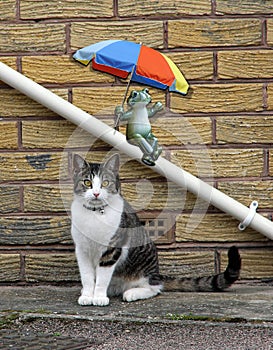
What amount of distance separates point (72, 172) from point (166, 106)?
84 cm

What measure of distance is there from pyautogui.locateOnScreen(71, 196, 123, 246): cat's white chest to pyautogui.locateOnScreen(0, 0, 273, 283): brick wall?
1.76ft

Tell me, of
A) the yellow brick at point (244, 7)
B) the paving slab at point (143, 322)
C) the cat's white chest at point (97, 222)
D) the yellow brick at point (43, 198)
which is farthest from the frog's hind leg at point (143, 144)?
the yellow brick at point (244, 7)

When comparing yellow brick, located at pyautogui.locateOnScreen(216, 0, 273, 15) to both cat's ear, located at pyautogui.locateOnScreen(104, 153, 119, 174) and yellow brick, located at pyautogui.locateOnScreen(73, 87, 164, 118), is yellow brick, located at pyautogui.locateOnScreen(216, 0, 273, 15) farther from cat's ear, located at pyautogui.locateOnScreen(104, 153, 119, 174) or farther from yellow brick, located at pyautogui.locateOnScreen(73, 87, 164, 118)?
cat's ear, located at pyautogui.locateOnScreen(104, 153, 119, 174)

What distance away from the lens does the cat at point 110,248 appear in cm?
421

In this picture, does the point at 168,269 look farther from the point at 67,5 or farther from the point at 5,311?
the point at 67,5

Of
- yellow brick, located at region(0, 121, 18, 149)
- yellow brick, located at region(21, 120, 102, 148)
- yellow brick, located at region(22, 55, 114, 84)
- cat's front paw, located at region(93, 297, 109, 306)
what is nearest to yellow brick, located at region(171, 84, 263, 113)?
yellow brick, located at region(22, 55, 114, 84)

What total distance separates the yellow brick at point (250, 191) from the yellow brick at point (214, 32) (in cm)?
101

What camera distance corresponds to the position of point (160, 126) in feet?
16.0

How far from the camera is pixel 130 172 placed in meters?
4.85

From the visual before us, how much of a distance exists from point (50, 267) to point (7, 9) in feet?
6.24

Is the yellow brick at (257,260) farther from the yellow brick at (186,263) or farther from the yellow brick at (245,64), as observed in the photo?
the yellow brick at (245,64)

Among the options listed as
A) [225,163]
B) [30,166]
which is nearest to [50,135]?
[30,166]

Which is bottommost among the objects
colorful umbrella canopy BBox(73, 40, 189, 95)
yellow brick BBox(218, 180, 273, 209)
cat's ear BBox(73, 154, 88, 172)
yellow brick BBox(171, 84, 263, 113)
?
yellow brick BBox(218, 180, 273, 209)

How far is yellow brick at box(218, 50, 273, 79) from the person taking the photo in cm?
477
